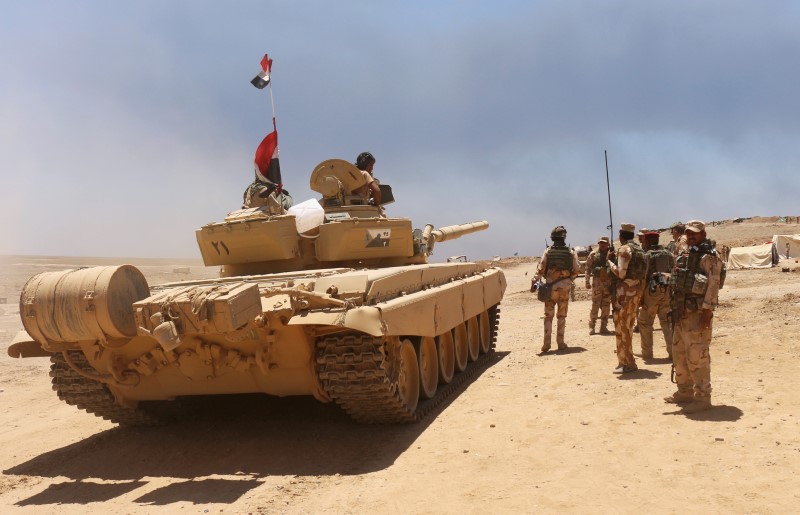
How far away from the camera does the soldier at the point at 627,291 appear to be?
29.7ft

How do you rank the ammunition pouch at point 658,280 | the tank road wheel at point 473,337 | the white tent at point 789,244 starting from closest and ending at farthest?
the ammunition pouch at point 658,280, the tank road wheel at point 473,337, the white tent at point 789,244

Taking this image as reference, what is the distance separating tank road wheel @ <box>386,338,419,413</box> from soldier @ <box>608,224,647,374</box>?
2845mm

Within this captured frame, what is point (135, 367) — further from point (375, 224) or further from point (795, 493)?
point (795, 493)

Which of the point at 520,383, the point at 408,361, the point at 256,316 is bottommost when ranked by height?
the point at 520,383

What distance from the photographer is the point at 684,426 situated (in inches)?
262

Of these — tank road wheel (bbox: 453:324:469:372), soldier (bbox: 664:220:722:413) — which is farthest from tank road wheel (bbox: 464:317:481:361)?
soldier (bbox: 664:220:722:413)

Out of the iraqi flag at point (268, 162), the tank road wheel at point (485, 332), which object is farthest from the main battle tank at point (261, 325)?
the tank road wheel at point (485, 332)

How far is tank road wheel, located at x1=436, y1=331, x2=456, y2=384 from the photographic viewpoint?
30.5ft

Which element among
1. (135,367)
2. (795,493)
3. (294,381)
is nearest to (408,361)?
(294,381)

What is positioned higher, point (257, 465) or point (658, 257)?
point (658, 257)

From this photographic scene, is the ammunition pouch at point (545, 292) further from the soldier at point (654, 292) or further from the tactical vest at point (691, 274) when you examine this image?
the tactical vest at point (691, 274)

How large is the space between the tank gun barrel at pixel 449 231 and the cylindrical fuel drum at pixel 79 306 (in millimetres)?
5695

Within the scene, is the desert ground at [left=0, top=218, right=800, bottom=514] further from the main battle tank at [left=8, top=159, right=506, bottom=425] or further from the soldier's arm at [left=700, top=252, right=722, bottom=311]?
the soldier's arm at [left=700, top=252, right=722, bottom=311]

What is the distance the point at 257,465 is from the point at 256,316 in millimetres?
1496
